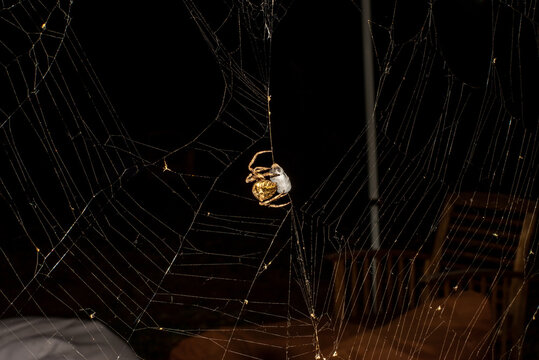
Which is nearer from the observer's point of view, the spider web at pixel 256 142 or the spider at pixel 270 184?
the spider at pixel 270 184

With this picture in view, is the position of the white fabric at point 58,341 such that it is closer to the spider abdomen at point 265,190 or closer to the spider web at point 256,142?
the spider web at point 256,142

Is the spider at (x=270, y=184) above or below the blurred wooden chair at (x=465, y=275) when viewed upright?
above

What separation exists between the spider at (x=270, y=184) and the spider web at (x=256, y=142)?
0.64 feet

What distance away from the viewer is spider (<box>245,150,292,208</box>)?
961 millimetres

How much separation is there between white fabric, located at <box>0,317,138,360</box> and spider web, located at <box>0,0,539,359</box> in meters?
0.09

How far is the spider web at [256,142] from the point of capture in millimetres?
1358

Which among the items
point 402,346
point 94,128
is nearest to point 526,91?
point 402,346

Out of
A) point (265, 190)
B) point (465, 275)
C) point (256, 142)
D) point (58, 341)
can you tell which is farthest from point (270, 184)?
point (256, 142)

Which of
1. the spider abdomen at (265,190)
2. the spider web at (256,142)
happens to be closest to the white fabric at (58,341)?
the spider web at (256,142)

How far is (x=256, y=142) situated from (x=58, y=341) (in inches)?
37.3

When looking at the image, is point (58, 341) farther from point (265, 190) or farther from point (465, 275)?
point (465, 275)

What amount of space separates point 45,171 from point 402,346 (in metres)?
1.53

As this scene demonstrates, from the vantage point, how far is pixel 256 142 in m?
1.81

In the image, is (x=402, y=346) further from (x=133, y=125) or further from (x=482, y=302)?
(x=133, y=125)
